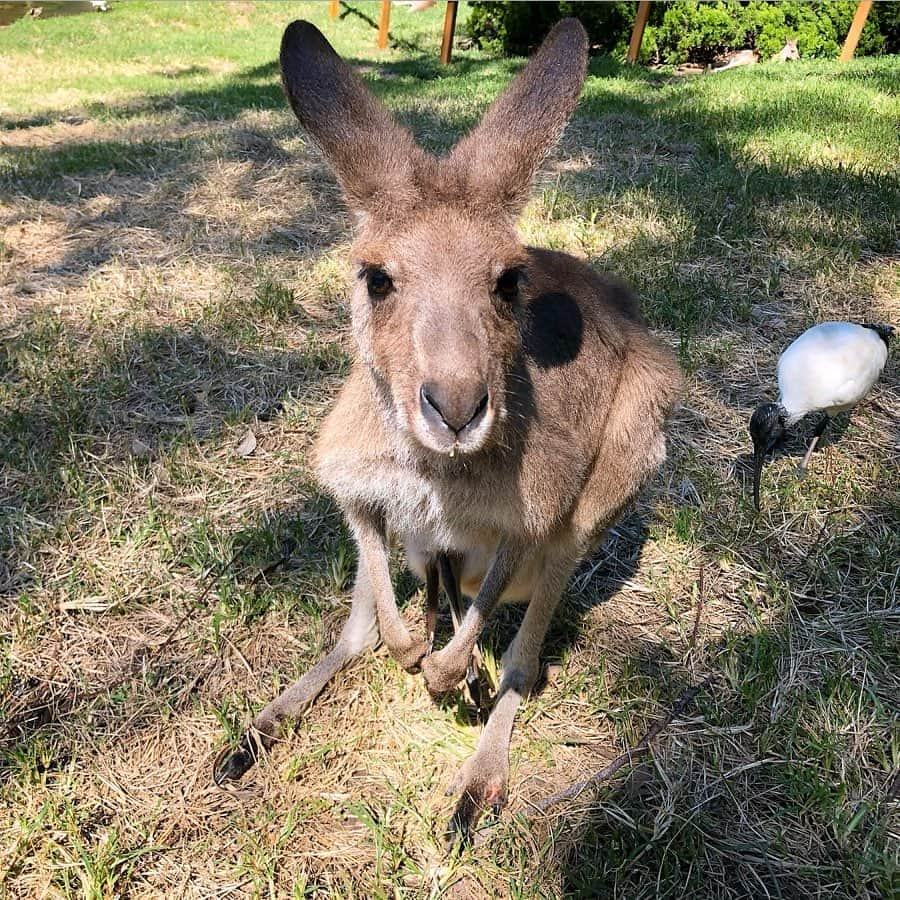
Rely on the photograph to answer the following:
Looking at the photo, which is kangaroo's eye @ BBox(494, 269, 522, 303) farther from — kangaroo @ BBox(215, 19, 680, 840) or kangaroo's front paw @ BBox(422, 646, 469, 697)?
kangaroo's front paw @ BBox(422, 646, 469, 697)

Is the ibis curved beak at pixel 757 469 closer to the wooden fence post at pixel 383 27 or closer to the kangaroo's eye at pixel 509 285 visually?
the kangaroo's eye at pixel 509 285

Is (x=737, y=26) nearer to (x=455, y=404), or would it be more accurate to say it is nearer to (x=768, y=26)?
(x=768, y=26)

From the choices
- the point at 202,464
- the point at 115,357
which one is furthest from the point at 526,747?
the point at 115,357

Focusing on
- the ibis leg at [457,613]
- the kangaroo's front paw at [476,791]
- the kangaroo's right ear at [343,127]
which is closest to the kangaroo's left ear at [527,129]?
the kangaroo's right ear at [343,127]

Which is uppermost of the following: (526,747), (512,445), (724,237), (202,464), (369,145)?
(369,145)

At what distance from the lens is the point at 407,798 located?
6.88 feet

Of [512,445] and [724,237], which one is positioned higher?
[512,445]

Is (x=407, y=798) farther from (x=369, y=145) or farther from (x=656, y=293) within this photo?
(x=656, y=293)

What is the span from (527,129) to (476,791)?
5.66 ft

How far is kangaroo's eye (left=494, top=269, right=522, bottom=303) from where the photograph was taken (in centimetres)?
179

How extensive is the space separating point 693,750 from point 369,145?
182 cm

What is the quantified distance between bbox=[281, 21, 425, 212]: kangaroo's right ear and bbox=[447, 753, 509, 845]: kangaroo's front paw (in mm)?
1498

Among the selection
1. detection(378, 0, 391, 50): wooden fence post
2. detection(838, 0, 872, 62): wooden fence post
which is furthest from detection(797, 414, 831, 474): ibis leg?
detection(378, 0, 391, 50): wooden fence post

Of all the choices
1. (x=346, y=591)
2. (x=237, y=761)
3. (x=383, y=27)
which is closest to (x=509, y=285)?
(x=346, y=591)
